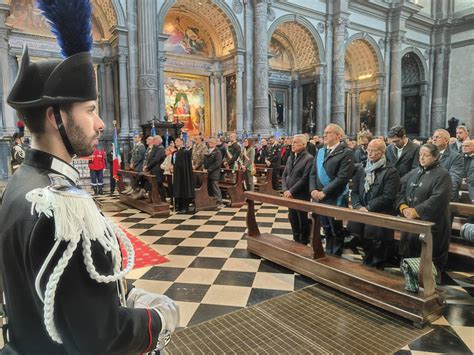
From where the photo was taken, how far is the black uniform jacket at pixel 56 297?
87 cm

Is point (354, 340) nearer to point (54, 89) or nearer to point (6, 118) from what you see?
point (54, 89)

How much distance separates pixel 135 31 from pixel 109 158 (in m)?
4.66

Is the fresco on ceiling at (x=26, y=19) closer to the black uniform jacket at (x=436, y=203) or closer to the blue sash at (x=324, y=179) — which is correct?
the blue sash at (x=324, y=179)

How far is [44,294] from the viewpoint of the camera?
34.4 inches

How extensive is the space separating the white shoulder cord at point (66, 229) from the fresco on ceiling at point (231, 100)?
14482 mm

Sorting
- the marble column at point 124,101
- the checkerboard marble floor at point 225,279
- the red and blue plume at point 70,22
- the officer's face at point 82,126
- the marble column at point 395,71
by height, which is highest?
the marble column at point 395,71

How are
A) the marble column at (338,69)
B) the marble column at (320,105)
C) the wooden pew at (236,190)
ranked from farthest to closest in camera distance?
the marble column at (320,105), the marble column at (338,69), the wooden pew at (236,190)

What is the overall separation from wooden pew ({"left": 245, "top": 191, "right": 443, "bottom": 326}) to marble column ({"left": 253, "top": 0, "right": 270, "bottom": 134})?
33.5 ft

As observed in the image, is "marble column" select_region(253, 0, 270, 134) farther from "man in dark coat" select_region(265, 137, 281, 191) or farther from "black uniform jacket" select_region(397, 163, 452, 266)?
"black uniform jacket" select_region(397, 163, 452, 266)

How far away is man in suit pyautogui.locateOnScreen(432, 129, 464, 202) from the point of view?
186 inches

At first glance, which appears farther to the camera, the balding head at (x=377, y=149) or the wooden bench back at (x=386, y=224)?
the balding head at (x=377, y=149)

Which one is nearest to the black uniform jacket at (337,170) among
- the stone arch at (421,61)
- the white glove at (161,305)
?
the white glove at (161,305)

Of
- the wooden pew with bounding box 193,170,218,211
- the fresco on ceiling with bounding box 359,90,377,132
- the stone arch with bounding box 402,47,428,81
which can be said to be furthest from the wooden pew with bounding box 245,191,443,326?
the stone arch with bounding box 402,47,428,81

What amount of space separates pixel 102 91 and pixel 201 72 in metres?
4.85
